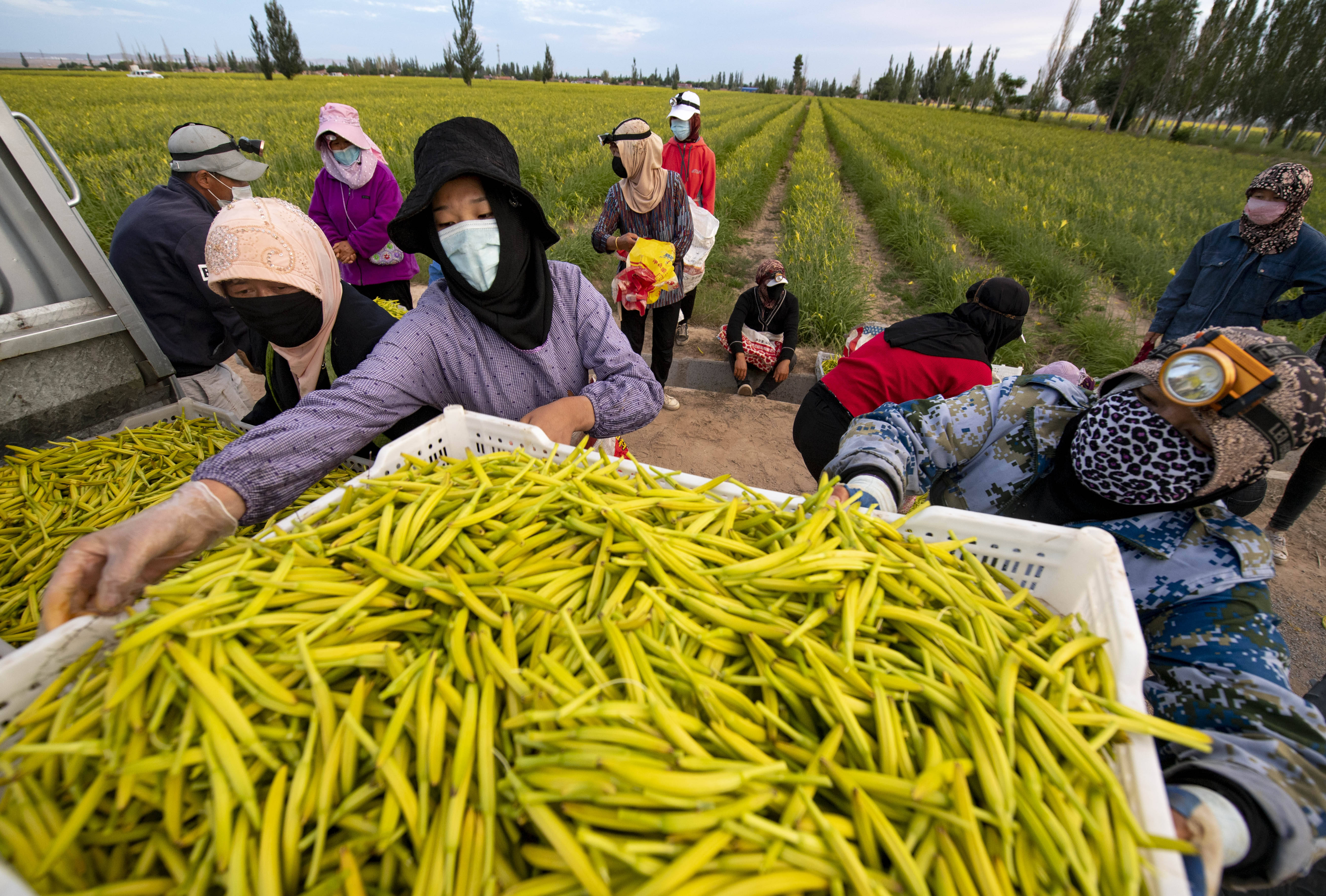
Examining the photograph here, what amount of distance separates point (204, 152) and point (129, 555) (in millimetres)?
2761

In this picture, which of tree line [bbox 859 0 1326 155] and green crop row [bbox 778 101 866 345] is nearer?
green crop row [bbox 778 101 866 345]

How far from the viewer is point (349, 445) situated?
4.94 ft

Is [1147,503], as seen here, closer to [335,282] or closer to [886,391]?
[886,391]

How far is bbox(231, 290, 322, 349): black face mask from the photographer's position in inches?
64.9

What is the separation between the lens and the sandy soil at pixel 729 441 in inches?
160

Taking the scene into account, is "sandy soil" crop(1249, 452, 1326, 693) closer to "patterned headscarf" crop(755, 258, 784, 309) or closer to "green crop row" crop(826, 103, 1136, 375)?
"green crop row" crop(826, 103, 1136, 375)

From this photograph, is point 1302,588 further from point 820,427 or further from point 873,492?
point 873,492

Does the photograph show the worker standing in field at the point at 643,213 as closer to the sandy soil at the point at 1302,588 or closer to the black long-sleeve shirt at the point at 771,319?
the black long-sleeve shirt at the point at 771,319

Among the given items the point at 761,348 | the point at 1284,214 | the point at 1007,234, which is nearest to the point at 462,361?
the point at 761,348

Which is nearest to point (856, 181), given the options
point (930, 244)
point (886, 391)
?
point (930, 244)

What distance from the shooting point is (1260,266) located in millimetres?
3562

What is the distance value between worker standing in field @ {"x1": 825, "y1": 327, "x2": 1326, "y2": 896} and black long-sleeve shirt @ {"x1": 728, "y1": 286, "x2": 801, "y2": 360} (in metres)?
3.21

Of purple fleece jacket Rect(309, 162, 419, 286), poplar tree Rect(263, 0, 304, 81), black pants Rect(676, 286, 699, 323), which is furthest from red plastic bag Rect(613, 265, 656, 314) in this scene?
poplar tree Rect(263, 0, 304, 81)

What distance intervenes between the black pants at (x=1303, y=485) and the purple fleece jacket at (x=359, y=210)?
18.9 feet
